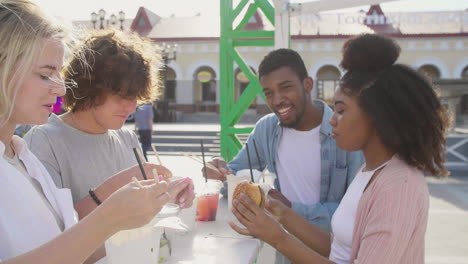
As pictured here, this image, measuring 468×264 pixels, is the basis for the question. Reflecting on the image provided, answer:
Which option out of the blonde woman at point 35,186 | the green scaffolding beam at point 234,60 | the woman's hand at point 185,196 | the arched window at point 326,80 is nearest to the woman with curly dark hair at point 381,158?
the woman's hand at point 185,196

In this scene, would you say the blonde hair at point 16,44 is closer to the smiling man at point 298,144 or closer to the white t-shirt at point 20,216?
the white t-shirt at point 20,216

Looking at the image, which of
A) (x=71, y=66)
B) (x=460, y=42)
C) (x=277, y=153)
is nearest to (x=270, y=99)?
(x=277, y=153)

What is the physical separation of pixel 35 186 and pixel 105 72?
720mm

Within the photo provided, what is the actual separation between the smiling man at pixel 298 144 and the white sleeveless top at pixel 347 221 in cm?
56

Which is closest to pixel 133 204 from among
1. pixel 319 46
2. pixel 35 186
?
pixel 35 186

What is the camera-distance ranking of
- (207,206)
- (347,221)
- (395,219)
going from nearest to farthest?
(395,219) → (347,221) → (207,206)

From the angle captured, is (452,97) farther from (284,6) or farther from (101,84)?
(101,84)

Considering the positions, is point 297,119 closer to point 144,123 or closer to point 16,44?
point 16,44

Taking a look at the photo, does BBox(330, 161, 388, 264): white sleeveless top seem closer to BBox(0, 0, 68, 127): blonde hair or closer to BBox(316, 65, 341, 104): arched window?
BBox(0, 0, 68, 127): blonde hair

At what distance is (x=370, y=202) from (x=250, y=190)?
0.48m

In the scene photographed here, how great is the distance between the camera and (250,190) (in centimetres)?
155

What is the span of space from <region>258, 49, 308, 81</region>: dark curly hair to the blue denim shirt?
9.6 inches

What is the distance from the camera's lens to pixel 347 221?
4.78ft

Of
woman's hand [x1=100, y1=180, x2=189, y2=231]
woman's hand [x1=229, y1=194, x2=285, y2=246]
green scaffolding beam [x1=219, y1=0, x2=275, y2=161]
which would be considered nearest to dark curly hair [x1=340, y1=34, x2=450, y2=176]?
woman's hand [x1=229, y1=194, x2=285, y2=246]
